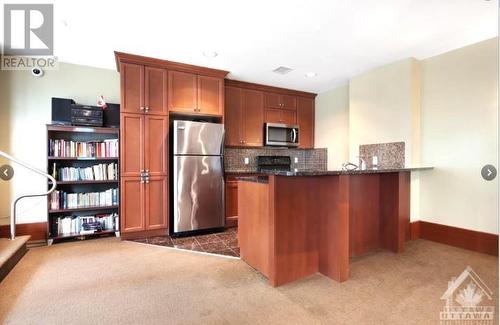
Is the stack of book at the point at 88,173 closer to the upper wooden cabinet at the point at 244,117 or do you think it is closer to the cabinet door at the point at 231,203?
the cabinet door at the point at 231,203

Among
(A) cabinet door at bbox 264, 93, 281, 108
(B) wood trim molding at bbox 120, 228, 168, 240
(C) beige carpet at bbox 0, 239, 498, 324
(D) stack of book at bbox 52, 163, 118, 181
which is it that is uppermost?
(A) cabinet door at bbox 264, 93, 281, 108

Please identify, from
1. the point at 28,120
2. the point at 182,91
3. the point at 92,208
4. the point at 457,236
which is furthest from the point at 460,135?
the point at 28,120

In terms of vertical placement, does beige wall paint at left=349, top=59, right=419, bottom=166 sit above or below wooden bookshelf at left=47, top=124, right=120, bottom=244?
above

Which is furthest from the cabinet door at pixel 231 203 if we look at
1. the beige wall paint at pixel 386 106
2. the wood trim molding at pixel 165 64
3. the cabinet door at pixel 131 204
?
the beige wall paint at pixel 386 106

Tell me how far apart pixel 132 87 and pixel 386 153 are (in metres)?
3.75

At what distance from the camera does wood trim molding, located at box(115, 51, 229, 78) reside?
314cm

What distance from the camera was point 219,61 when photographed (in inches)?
134

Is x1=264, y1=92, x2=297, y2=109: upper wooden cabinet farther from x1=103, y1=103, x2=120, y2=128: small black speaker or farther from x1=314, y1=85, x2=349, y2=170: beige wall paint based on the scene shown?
x1=103, y1=103, x2=120, y2=128: small black speaker

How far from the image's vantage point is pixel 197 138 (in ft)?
11.4

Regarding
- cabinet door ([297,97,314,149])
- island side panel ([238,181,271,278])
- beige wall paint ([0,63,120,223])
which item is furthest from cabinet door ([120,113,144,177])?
cabinet door ([297,97,314,149])

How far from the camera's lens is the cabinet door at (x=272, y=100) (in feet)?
15.2

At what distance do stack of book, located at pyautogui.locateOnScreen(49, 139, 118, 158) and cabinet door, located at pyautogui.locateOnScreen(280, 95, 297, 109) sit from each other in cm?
312

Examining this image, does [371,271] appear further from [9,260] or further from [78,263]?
[9,260]

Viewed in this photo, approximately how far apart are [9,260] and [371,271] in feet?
11.8
